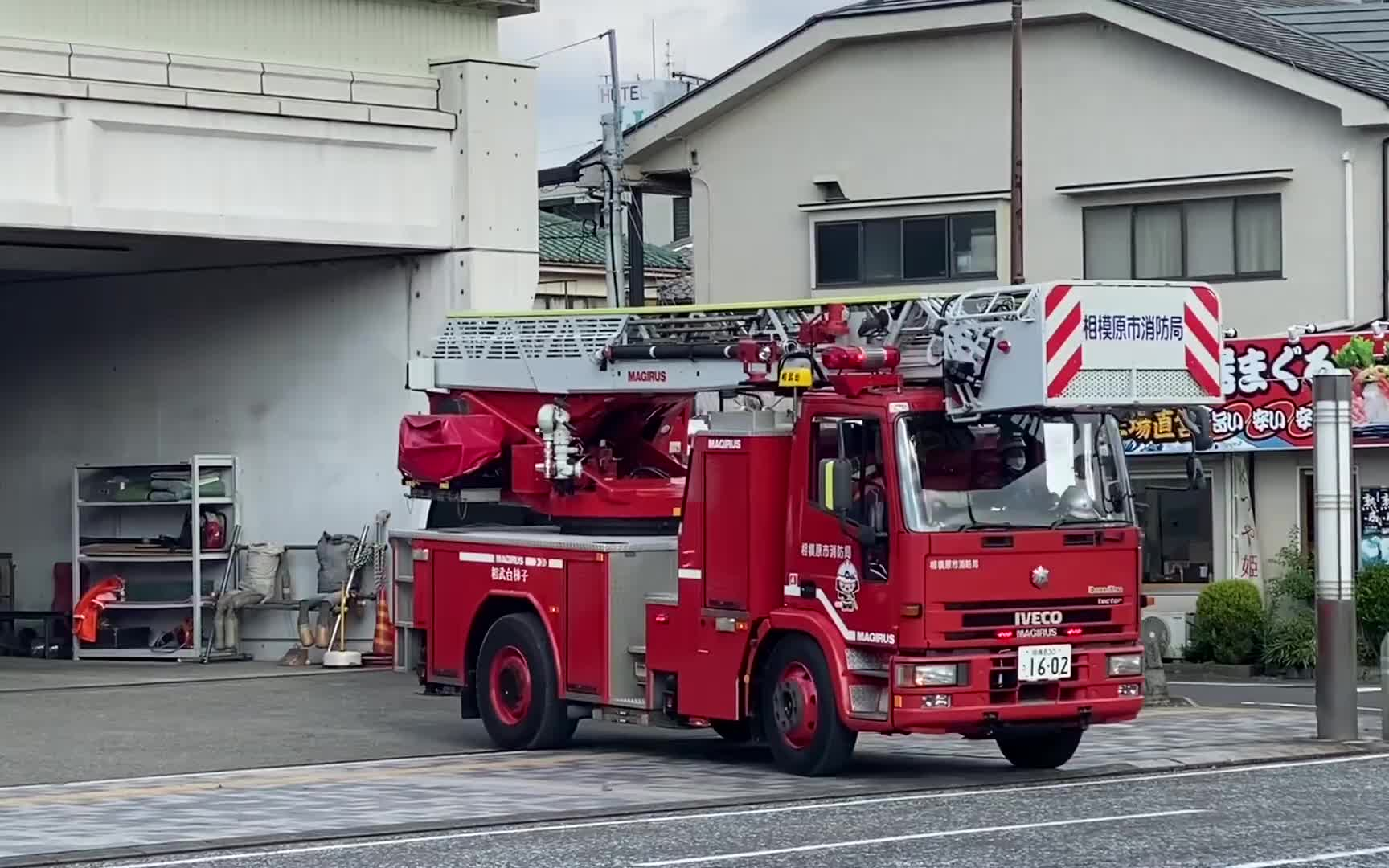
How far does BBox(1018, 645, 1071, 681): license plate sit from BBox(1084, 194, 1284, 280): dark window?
17206mm

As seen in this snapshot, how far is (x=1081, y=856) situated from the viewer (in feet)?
37.7

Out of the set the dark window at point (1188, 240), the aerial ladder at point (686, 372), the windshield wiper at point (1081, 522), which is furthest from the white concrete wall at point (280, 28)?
the windshield wiper at point (1081, 522)

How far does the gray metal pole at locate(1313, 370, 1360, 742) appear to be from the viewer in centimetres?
1803

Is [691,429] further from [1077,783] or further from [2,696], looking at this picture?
[2,696]

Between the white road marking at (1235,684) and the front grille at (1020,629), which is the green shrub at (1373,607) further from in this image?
the front grille at (1020,629)

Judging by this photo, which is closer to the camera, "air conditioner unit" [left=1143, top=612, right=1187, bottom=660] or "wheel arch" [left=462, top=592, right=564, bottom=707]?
"wheel arch" [left=462, top=592, right=564, bottom=707]

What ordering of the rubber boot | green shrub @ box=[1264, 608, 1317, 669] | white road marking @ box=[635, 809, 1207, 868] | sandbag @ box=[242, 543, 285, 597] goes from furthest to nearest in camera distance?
green shrub @ box=[1264, 608, 1317, 669] < the rubber boot < sandbag @ box=[242, 543, 285, 597] < white road marking @ box=[635, 809, 1207, 868]

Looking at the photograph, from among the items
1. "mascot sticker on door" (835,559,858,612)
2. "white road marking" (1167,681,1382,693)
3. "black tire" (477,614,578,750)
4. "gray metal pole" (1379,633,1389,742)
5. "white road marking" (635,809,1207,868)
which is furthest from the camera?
"white road marking" (1167,681,1382,693)

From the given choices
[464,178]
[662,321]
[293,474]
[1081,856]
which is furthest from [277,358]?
[1081,856]

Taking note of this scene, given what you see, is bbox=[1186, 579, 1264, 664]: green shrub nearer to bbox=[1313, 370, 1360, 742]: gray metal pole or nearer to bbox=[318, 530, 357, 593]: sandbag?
bbox=[1313, 370, 1360, 742]: gray metal pole

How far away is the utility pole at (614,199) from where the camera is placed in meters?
33.0

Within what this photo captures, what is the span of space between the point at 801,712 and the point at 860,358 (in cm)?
244

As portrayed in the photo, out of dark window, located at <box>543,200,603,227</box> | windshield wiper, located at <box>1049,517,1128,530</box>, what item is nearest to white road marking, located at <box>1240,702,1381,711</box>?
windshield wiper, located at <box>1049,517,1128,530</box>

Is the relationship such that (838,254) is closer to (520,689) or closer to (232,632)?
(232,632)
